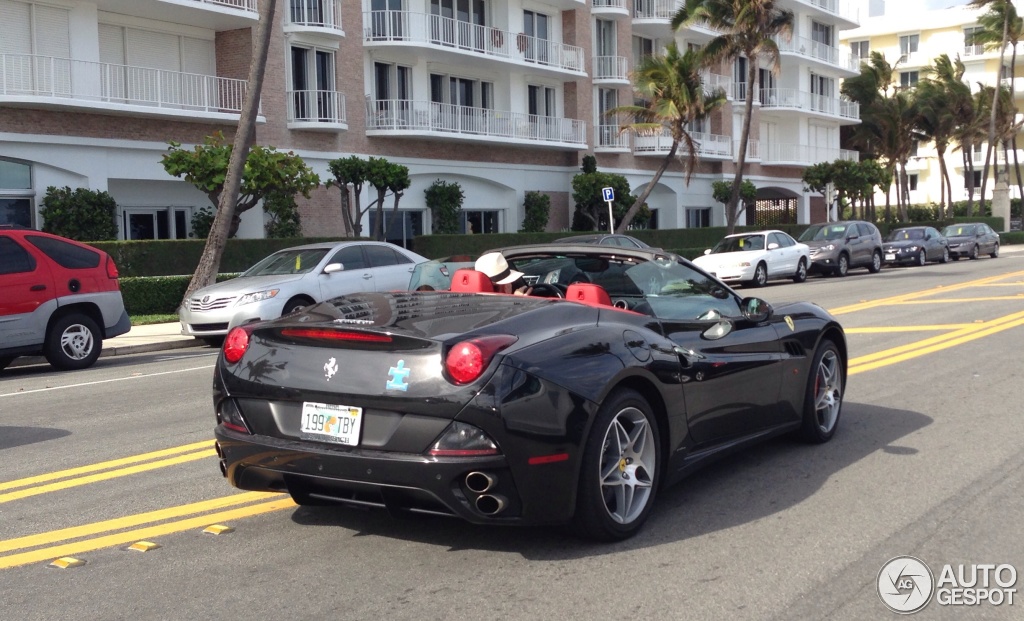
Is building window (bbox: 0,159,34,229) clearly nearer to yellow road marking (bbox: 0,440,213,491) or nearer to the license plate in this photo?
yellow road marking (bbox: 0,440,213,491)

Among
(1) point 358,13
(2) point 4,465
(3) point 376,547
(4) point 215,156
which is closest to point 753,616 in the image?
(3) point 376,547

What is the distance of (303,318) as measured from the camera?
18.1ft

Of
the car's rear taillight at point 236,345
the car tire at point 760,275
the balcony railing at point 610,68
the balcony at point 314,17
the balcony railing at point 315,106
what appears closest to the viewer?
the car's rear taillight at point 236,345

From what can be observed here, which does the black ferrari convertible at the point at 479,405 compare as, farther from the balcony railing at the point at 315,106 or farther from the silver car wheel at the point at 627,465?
the balcony railing at the point at 315,106

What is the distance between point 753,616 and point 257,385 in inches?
99.9

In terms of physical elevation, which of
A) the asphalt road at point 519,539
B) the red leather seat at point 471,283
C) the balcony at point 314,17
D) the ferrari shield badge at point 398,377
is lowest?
the asphalt road at point 519,539

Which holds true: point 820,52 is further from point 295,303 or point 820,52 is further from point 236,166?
point 295,303

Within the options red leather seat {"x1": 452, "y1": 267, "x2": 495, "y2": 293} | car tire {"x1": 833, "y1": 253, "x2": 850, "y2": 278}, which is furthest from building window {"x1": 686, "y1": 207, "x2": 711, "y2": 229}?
red leather seat {"x1": 452, "y1": 267, "x2": 495, "y2": 293}

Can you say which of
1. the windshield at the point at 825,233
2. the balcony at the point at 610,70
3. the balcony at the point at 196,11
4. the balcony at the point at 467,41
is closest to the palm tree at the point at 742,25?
the balcony at the point at 467,41

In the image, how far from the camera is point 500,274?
21.5ft

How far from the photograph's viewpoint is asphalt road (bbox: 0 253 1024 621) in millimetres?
4566

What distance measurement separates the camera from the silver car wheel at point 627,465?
17.3ft

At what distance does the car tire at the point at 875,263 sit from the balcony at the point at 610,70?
1385 centimetres

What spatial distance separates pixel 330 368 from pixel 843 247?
3130cm
